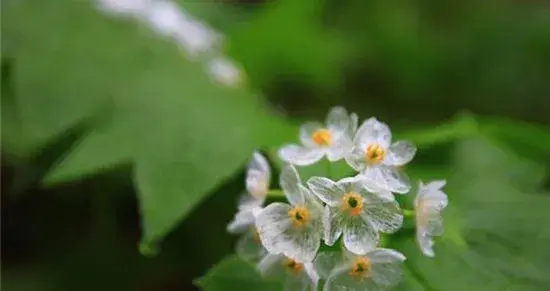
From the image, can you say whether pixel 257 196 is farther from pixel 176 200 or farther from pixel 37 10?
pixel 37 10

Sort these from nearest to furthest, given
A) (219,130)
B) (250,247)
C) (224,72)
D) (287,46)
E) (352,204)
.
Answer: (352,204) → (250,247) → (219,130) → (224,72) → (287,46)

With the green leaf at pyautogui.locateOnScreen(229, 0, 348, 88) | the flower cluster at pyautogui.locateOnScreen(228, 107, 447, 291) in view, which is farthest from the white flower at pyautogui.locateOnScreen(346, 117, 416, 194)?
the green leaf at pyautogui.locateOnScreen(229, 0, 348, 88)

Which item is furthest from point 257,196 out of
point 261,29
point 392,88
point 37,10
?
point 392,88

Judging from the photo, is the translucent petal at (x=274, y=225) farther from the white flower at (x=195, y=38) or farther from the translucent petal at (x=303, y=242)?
the white flower at (x=195, y=38)

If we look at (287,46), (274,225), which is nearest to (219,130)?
(274,225)

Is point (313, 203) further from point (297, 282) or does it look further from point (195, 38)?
point (195, 38)
